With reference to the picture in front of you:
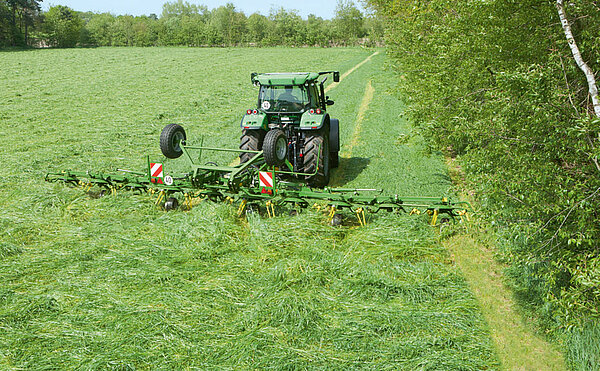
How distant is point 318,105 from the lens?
9.27 meters

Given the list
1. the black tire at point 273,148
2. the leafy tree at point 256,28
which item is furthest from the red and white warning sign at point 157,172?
the leafy tree at point 256,28

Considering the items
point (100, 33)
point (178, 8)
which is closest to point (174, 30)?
point (100, 33)

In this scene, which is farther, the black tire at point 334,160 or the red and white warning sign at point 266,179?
the black tire at point 334,160

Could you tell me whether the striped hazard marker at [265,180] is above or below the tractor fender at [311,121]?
below

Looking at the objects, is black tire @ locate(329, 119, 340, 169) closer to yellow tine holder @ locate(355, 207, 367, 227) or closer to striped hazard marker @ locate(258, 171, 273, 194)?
striped hazard marker @ locate(258, 171, 273, 194)

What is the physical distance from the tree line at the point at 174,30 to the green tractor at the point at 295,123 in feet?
189

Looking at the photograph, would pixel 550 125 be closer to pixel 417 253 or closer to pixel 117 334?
pixel 417 253

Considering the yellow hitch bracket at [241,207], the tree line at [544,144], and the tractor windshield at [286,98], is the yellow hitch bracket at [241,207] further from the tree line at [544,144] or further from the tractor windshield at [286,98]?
the tree line at [544,144]

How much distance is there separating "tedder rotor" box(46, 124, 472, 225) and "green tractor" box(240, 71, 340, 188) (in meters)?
0.34

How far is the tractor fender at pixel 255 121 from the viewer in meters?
8.54

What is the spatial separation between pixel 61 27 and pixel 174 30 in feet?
61.1

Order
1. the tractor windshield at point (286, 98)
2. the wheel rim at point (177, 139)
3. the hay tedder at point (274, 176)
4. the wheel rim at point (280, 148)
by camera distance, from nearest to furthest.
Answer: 1. the hay tedder at point (274, 176)
2. the wheel rim at point (280, 148)
3. the wheel rim at point (177, 139)
4. the tractor windshield at point (286, 98)

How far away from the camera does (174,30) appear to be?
245ft

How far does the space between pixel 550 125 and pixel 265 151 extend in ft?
14.1
